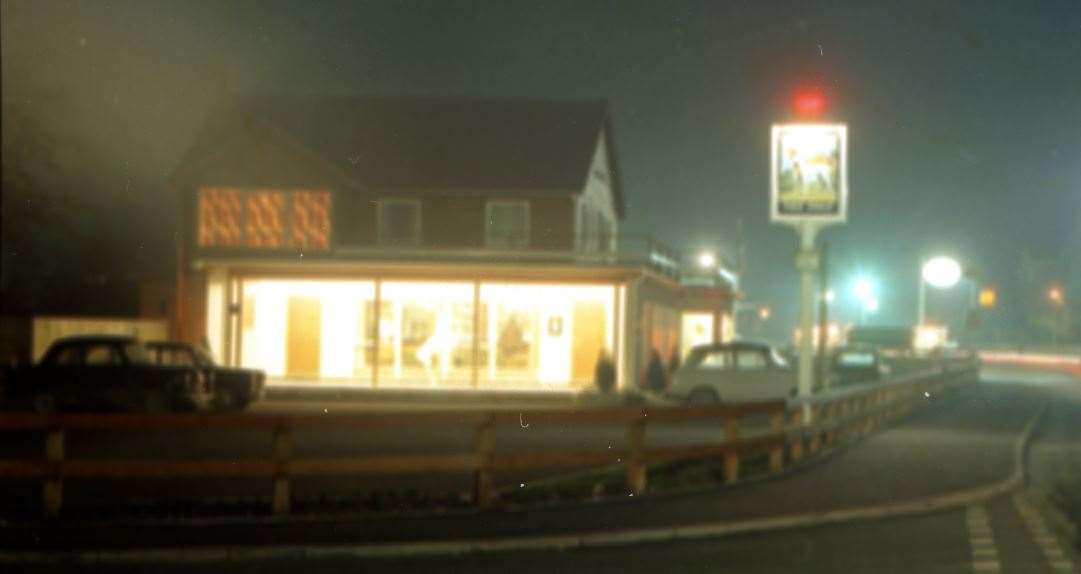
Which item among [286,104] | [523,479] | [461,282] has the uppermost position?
[286,104]

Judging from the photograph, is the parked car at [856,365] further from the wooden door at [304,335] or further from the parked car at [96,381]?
the parked car at [96,381]

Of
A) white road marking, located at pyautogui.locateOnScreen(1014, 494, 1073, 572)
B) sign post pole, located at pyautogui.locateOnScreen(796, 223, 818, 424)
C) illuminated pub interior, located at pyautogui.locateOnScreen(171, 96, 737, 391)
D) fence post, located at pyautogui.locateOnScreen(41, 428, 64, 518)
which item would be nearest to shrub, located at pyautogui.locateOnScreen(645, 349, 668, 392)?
illuminated pub interior, located at pyautogui.locateOnScreen(171, 96, 737, 391)

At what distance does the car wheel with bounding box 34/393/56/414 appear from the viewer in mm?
26672

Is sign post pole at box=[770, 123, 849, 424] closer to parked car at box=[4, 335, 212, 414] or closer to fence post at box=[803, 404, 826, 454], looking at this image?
fence post at box=[803, 404, 826, 454]

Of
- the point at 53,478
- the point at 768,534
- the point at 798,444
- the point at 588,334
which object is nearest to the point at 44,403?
the point at 53,478

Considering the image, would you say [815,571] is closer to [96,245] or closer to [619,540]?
[619,540]

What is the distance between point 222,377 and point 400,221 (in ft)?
48.1

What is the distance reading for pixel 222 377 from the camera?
Result: 29172mm

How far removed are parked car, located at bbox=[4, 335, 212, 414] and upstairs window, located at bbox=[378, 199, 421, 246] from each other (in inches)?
622

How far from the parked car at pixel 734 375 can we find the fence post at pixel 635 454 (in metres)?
17.0

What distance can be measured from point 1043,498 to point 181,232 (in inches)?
1184

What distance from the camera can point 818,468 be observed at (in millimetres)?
19203

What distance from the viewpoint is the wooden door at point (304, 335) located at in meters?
41.6

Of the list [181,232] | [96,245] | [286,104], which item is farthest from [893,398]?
[96,245]
